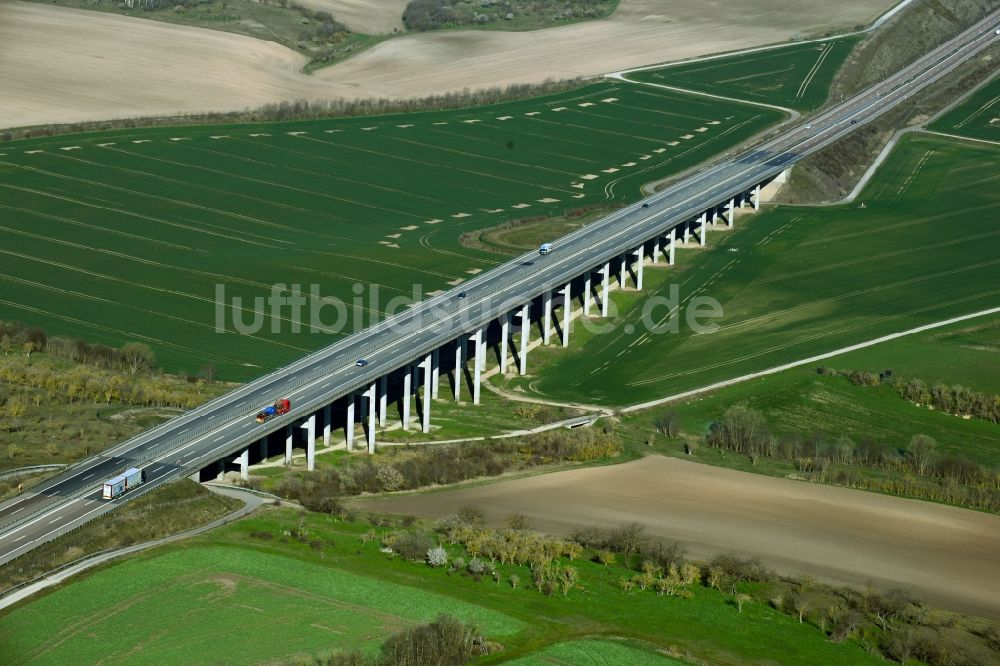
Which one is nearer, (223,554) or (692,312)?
(223,554)

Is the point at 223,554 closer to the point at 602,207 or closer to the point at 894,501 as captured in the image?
the point at 894,501

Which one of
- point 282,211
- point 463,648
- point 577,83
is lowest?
point 463,648

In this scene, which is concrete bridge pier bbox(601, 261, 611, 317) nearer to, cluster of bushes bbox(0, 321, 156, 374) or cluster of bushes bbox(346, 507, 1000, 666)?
cluster of bushes bbox(0, 321, 156, 374)

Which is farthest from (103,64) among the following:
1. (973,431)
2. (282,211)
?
(973,431)

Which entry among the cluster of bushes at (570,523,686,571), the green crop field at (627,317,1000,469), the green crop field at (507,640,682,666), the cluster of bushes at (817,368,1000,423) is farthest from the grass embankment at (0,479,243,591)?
the cluster of bushes at (817,368,1000,423)

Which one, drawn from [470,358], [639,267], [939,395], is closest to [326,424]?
[470,358]

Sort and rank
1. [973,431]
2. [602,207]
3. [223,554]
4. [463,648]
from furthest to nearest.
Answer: [602,207], [973,431], [223,554], [463,648]
